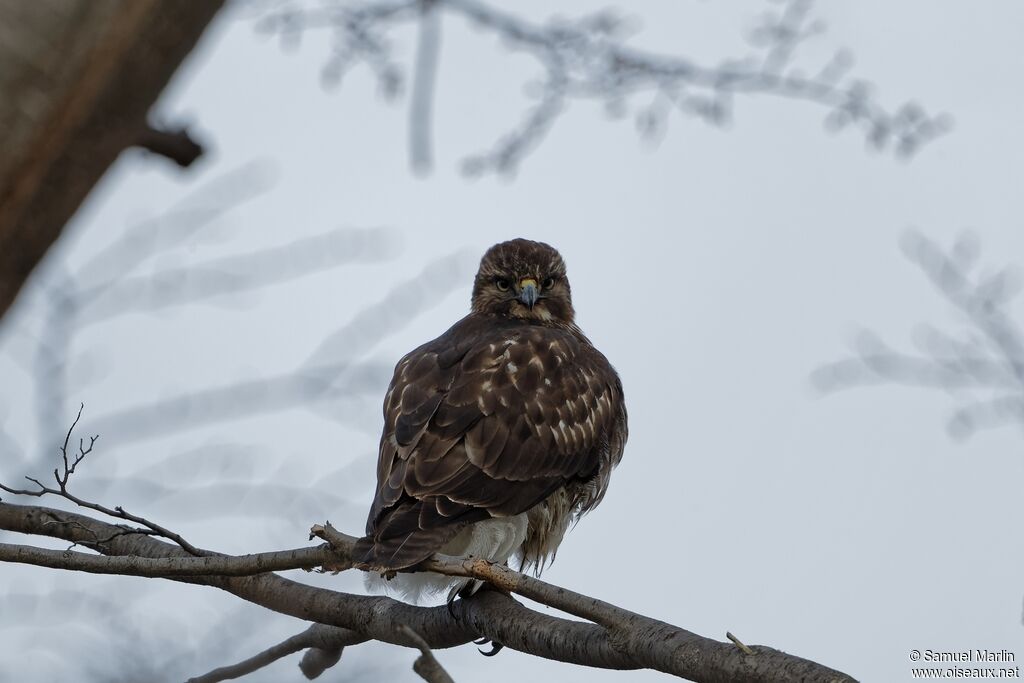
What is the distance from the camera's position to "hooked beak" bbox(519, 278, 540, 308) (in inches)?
247

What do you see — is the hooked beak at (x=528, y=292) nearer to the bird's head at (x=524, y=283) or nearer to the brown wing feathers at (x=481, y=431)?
the bird's head at (x=524, y=283)

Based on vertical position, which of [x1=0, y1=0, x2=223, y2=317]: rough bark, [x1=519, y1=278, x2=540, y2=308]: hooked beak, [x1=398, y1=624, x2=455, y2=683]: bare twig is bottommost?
[x1=398, y1=624, x2=455, y2=683]: bare twig

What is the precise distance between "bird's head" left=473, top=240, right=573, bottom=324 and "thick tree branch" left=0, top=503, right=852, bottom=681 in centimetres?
251

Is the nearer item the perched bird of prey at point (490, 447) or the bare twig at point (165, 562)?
the bare twig at point (165, 562)

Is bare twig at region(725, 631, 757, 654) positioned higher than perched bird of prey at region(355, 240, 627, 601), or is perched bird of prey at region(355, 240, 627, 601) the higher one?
perched bird of prey at region(355, 240, 627, 601)

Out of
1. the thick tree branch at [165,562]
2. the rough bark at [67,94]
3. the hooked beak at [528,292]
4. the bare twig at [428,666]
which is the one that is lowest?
the bare twig at [428,666]

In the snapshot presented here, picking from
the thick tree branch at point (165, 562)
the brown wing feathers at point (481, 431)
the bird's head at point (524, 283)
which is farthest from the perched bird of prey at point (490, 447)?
the thick tree branch at point (165, 562)

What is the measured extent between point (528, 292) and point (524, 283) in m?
0.10

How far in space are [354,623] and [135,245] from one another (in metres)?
1.85

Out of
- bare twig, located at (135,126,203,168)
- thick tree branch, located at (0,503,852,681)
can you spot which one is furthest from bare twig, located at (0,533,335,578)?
bare twig, located at (135,126,203,168)

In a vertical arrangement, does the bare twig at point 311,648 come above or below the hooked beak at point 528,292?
below

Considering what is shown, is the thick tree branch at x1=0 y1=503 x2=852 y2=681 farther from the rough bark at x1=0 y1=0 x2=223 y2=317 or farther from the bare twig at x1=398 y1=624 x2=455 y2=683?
the rough bark at x1=0 y1=0 x2=223 y2=317

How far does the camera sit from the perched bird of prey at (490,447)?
14.8 feet

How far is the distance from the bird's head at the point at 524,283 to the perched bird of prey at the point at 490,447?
1.14 feet
